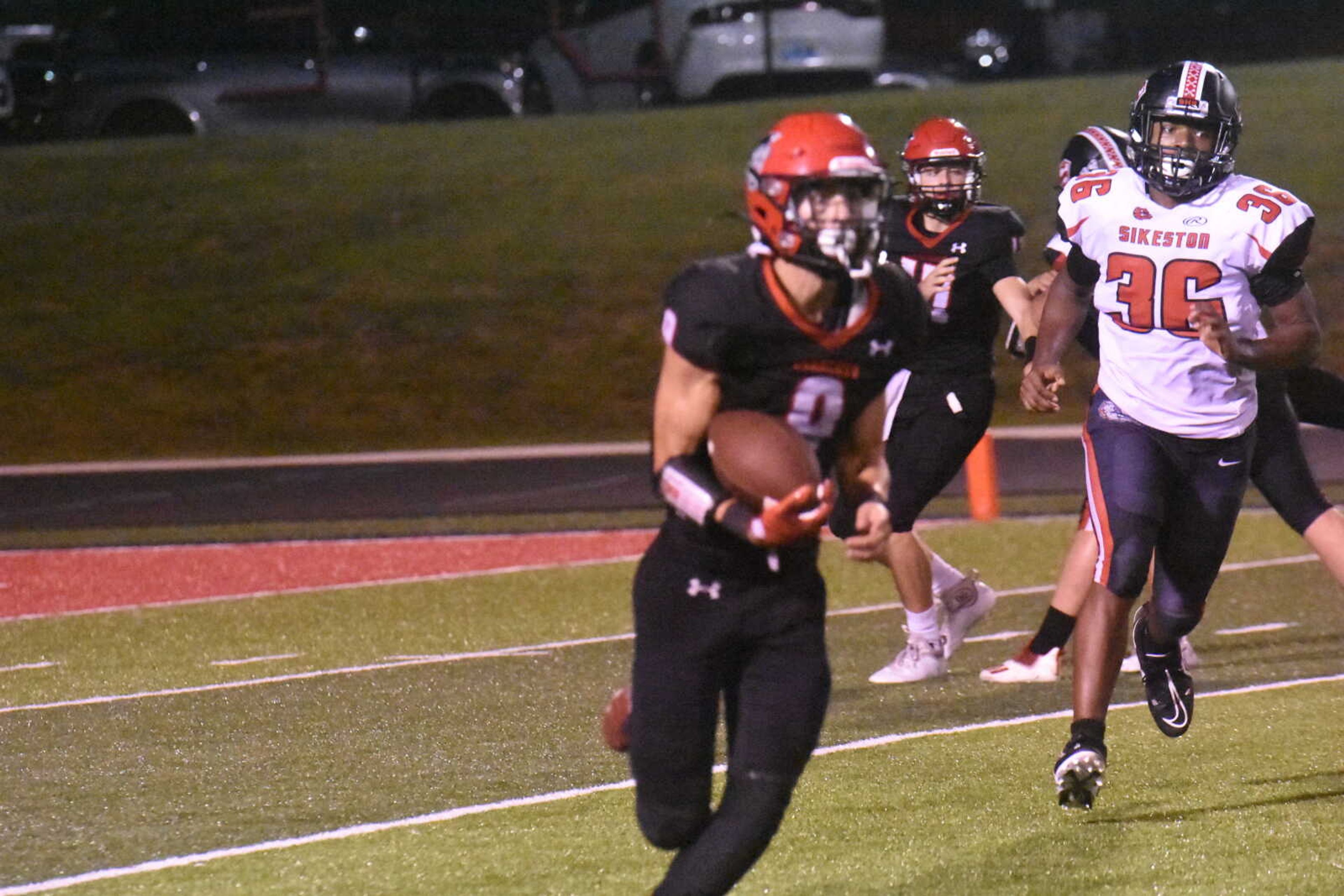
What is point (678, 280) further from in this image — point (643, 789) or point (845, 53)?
point (845, 53)

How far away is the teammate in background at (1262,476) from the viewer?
20.4 ft

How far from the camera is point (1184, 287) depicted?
5.55 metres

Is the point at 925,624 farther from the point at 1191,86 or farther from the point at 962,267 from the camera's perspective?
the point at 1191,86

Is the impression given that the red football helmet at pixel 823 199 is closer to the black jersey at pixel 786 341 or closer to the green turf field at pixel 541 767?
the black jersey at pixel 786 341

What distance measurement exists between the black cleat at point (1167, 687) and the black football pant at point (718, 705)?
6.85ft

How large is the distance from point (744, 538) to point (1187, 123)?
7.47 ft

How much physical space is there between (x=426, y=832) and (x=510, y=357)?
1326cm

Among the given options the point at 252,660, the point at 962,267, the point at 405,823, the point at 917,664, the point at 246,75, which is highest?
the point at 962,267

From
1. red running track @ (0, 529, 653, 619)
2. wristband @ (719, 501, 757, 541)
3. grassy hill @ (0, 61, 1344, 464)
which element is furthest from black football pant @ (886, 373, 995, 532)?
grassy hill @ (0, 61, 1344, 464)

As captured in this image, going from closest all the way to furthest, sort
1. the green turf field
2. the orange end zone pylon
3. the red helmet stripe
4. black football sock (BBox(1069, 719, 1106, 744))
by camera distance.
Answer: the green turf field, black football sock (BBox(1069, 719, 1106, 744)), the red helmet stripe, the orange end zone pylon

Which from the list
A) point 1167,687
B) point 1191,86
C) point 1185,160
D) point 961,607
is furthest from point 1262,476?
point 961,607

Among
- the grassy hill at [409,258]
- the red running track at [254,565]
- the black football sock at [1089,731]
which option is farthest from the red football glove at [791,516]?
the grassy hill at [409,258]

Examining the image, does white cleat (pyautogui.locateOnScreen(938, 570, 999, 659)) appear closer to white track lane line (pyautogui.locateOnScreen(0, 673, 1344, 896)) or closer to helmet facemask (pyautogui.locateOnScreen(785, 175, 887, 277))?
white track lane line (pyautogui.locateOnScreen(0, 673, 1344, 896))

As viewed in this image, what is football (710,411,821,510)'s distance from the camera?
3.90 m
